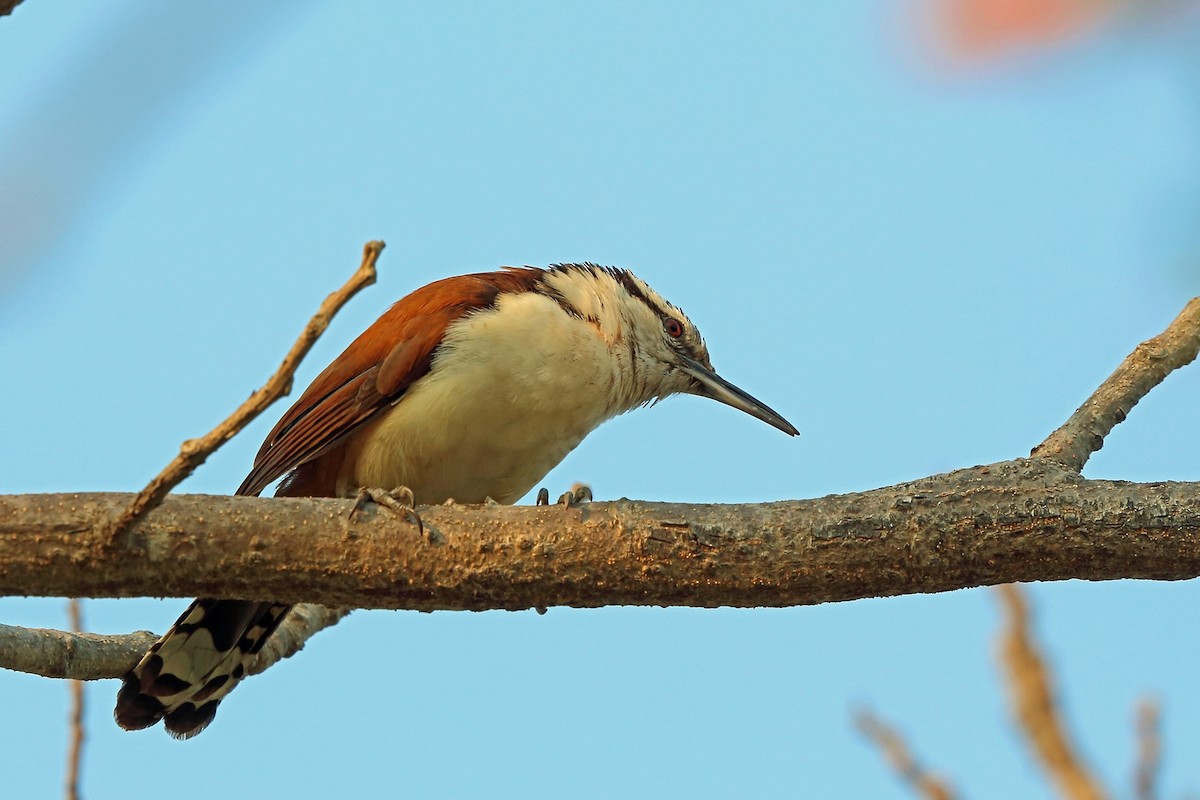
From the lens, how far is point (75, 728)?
149 inches

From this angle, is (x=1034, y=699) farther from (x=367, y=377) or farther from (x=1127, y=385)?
(x=367, y=377)

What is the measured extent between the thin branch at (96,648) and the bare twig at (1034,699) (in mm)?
2268

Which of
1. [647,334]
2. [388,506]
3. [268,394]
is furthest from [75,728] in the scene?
[647,334]

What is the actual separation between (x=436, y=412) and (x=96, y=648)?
1.35m

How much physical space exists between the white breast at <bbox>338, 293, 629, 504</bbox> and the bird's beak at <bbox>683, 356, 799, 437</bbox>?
30.9 inches

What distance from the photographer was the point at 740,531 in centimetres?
315

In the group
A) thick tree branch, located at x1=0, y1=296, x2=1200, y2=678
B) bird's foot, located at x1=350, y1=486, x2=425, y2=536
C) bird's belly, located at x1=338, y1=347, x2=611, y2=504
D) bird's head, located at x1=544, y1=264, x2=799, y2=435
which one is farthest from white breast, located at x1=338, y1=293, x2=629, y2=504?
thick tree branch, located at x1=0, y1=296, x2=1200, y2=678

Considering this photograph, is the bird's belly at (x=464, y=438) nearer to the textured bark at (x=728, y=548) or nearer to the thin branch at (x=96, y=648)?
the thin branch at (x=96, y=648)

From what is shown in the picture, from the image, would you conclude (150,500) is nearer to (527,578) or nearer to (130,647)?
(527,578)

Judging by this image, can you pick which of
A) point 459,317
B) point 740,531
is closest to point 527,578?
point 740,531

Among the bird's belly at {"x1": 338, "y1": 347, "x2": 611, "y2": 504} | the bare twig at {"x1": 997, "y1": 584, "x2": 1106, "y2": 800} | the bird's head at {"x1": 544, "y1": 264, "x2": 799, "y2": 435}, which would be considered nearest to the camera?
the bare twig at {"x1": 997, "y1": 584, "x2": 1106, "y2": 800}

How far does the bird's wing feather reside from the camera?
4758 millimetres

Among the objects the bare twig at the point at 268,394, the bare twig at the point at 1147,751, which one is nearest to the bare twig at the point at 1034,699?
the bare twig at the point at 1147,751

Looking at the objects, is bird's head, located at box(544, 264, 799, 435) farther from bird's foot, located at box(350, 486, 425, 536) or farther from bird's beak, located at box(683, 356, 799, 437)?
bird's foot, located at box(350, 486, 425, 536)
